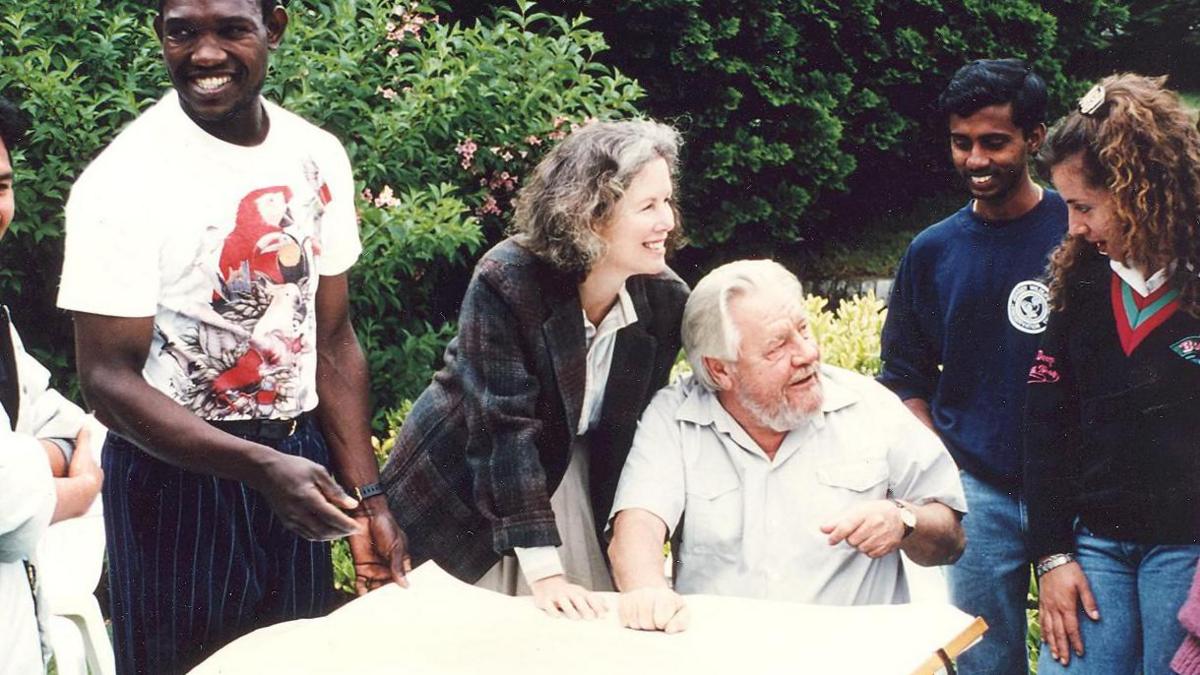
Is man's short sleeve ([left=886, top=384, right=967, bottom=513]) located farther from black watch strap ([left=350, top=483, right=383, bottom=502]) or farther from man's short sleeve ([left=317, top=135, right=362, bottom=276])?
man's short sleeve ([left=317, top=135, right=362, bottom=276])

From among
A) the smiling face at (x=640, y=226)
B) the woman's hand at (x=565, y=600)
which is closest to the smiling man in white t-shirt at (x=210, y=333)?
the woman's hand at (x=565, y=600)

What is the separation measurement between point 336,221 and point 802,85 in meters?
5.53

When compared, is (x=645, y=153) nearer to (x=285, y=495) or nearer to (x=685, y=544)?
(x=685, y=544)

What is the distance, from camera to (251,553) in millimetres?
2631

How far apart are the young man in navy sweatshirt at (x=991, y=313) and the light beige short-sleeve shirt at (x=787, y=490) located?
0.83 ft

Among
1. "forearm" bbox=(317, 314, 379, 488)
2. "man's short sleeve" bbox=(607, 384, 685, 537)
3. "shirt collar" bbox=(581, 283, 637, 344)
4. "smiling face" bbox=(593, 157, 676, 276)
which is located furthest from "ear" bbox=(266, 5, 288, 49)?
"man's short sleeve" bbox=(607, 384, 685, 537)

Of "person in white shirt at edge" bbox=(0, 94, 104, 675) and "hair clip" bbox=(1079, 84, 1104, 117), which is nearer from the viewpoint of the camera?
"person in white shirt at edge" bbox=(0, 94, 104, 675)

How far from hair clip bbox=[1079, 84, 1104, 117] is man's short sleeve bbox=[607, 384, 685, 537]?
3.55 feet

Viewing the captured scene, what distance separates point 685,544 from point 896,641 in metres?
0.70

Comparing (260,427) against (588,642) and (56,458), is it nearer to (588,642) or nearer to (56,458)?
(56,458)

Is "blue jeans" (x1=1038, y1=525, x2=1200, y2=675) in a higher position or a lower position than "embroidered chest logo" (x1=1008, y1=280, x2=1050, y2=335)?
lower

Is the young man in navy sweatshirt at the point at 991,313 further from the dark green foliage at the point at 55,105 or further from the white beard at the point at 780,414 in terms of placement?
the dark green foliage at the point at 55,105

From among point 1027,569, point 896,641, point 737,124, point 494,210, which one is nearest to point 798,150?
point 737,124

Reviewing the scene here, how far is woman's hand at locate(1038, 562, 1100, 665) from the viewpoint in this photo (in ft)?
9.57
